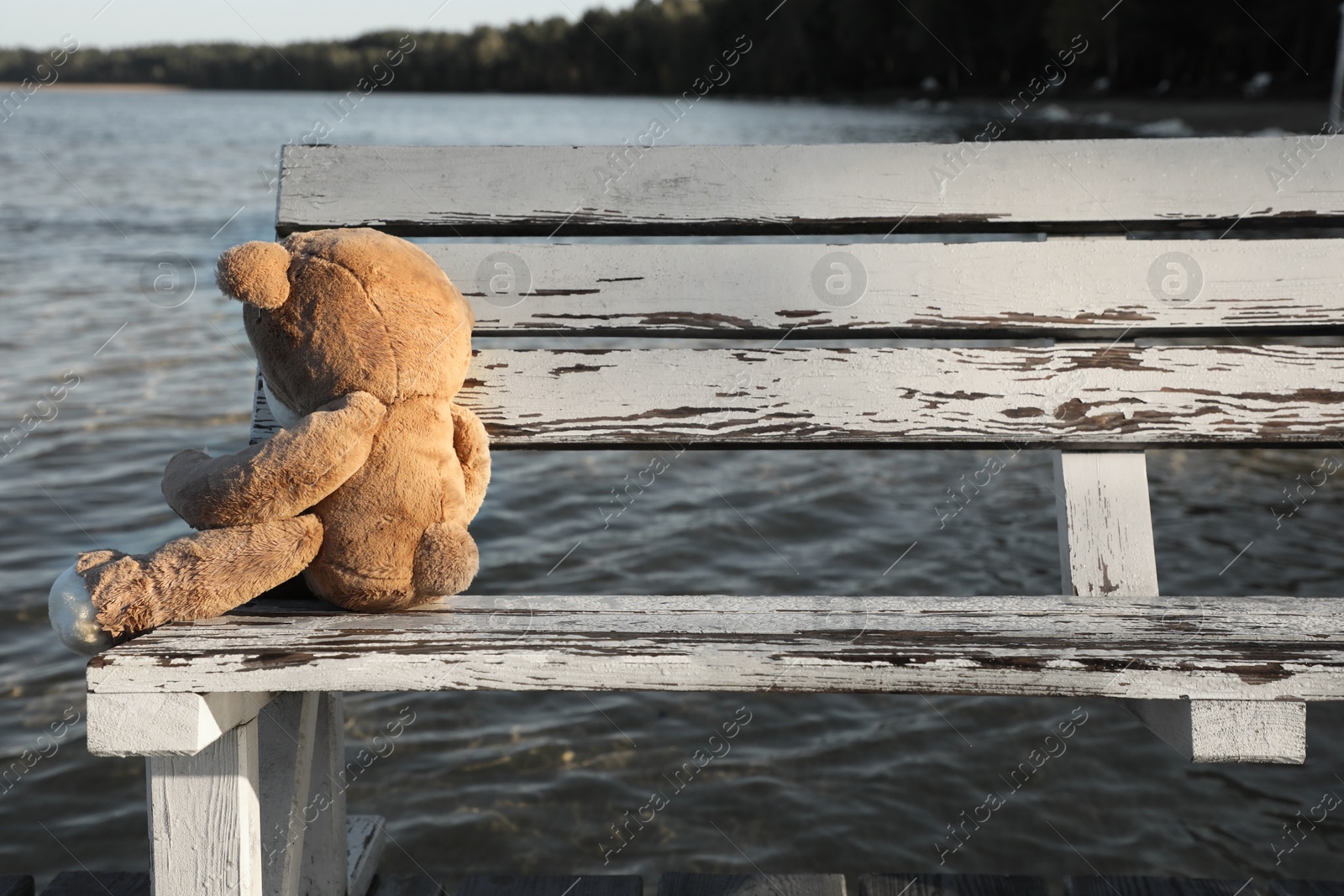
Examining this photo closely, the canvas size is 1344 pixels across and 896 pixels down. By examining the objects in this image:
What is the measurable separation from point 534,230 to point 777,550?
241 centimetres

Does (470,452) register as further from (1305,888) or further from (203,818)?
(1305,888)

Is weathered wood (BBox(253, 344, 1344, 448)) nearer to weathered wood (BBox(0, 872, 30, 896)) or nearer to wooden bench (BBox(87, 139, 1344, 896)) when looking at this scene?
wooden bench (BBox(87, 139, 1344, 896))

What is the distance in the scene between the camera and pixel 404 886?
223cm

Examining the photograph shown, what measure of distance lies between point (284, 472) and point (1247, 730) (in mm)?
1382

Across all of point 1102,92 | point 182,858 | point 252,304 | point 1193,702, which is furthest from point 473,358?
point 1102,92

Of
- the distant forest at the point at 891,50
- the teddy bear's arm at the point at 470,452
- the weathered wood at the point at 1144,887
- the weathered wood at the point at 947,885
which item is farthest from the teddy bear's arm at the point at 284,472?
the distant forest at the point at 891,50

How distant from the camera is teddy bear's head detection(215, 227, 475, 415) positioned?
A: 1.79 metres

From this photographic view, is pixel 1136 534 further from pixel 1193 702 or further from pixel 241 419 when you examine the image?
pixel 241 419

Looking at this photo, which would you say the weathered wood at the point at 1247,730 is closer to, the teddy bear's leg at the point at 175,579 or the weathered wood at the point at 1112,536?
the weathered wood at the point at 1112,536

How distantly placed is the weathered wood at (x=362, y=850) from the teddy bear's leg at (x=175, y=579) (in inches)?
30.1

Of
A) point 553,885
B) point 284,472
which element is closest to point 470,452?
point 284,472

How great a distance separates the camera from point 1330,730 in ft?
10.6

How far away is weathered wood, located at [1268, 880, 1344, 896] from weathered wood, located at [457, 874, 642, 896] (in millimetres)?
1149

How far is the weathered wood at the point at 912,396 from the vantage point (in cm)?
224
